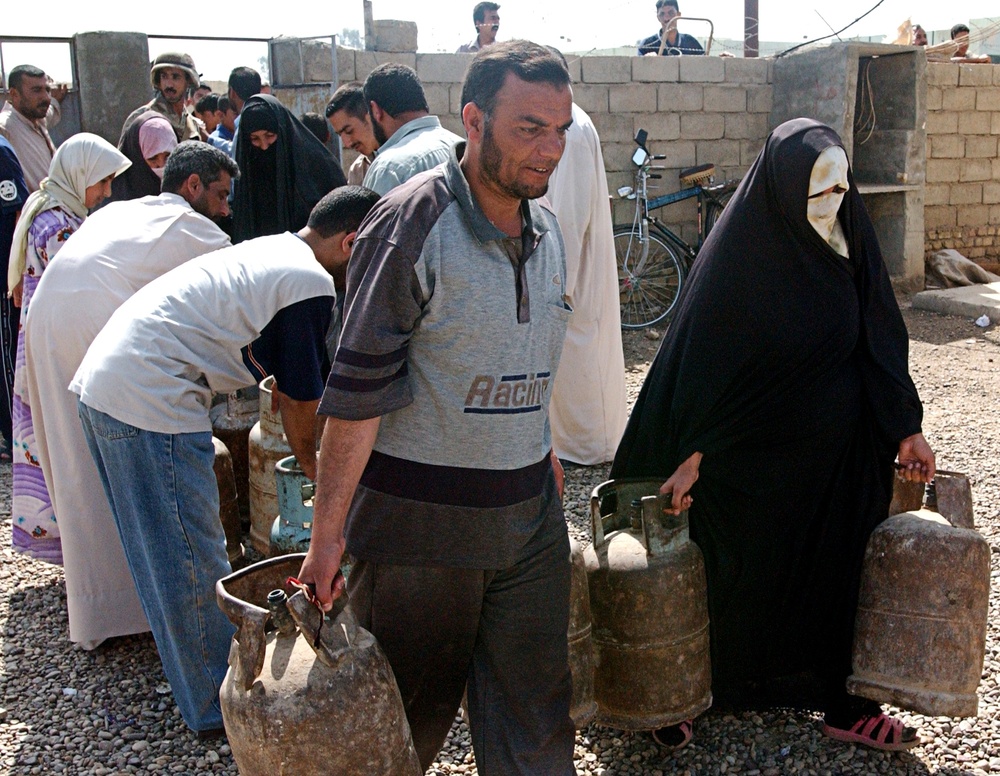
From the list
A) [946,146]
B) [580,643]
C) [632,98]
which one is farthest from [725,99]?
[580,643]

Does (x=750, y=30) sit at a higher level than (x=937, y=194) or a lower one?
higher

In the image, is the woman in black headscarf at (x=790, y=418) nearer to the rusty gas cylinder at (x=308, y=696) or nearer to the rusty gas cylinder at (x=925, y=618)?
the rusty gas cylinder at (x=925, y=618)

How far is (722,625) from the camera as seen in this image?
3.11 m

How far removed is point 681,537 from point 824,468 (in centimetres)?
49

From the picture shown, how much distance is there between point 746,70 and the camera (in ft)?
34.3

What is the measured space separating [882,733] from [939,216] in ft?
32.4

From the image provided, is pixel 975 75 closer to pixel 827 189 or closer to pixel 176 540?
pixel 827 189

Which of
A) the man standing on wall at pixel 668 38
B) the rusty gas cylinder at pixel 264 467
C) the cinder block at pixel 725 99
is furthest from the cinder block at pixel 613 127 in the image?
the rusty gas cylinder at pixel 264 467

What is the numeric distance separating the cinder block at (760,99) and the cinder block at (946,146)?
1.97 m

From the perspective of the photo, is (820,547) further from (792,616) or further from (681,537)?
(681,537)

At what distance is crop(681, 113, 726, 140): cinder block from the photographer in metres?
10.1

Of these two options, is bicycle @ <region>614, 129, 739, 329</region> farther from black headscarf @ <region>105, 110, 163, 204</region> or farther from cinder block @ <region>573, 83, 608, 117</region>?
black headscarf @ <region>105, 110, 163, 204</region>

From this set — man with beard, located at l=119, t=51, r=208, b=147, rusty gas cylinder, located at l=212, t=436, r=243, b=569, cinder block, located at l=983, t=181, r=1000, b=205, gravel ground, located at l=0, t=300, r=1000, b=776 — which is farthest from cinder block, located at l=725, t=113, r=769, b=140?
rusty gas cylinder, located at l=212, t=436, r=243, b=569

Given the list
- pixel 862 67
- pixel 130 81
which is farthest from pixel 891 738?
pixel 862 67
